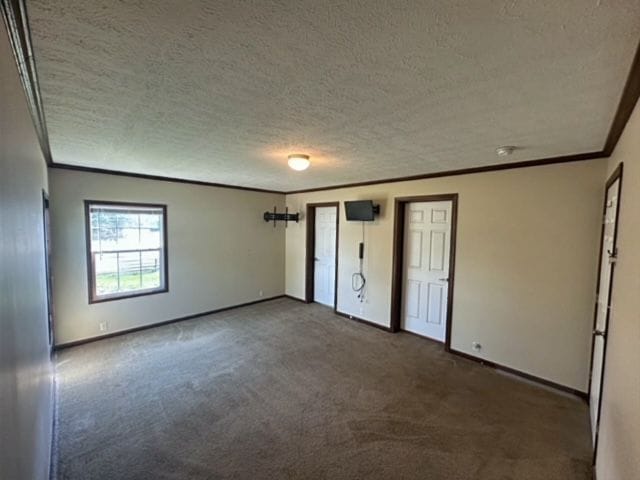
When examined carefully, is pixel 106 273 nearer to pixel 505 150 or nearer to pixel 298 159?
pixel 298 159

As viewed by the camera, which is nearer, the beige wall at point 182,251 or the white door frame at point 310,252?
the beige wall at point 182,251

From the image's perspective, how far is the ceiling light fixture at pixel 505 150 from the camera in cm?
262

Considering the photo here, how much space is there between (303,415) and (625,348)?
2.21 meters

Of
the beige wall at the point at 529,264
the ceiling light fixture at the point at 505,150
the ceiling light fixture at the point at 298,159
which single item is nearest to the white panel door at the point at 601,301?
the beige wall at the point at 529,264

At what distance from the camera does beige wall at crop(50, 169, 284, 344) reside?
3.76 m

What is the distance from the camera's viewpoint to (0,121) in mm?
906

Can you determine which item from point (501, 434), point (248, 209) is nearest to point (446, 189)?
point (501, 434)

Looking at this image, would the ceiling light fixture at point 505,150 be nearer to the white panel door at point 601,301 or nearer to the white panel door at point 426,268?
the white panel door at point 601,301

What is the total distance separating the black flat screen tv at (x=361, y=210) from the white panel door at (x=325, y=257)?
650mm

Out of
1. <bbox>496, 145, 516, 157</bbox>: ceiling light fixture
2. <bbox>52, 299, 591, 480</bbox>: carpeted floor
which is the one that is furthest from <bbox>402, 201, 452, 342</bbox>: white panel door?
<bbox>496, 145, 516, 157</bbox>: ceiling light fixture

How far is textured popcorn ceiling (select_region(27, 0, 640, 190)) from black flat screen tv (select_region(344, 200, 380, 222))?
193 cm

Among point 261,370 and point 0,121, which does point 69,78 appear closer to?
point 0,121

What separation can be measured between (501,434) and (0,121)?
11.2 feet

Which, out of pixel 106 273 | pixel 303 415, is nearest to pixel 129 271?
pixel 106 273
